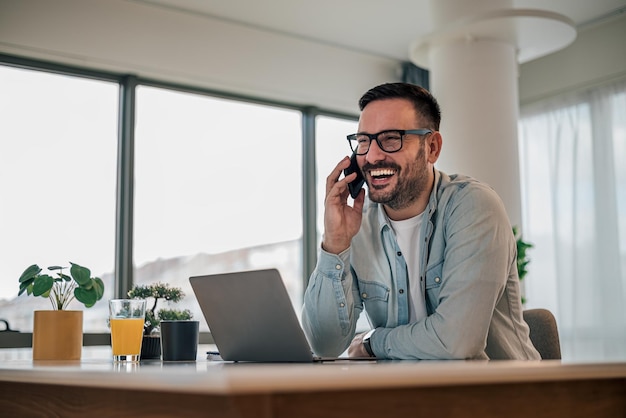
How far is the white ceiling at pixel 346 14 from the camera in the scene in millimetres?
4641

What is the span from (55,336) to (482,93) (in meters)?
2.83

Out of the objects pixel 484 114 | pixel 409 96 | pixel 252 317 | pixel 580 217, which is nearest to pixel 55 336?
pixel 252 317

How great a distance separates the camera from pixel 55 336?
2123 millimetres

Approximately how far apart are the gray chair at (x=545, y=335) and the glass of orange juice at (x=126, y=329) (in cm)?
103

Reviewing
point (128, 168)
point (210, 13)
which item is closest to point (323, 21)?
point (210, 13)

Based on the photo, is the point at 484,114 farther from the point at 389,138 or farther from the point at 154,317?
the point at 154,317

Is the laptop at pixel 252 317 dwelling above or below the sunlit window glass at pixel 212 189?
below

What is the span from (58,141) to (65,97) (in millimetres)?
268

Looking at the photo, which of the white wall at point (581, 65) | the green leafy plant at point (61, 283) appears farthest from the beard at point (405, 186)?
the white wall at point (581, 65)

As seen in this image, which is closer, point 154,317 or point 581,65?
point 154,317

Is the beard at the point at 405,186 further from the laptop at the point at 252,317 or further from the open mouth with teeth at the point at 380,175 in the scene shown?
the laptop at the point at 252,317

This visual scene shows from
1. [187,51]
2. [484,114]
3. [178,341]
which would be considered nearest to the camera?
[178,341]

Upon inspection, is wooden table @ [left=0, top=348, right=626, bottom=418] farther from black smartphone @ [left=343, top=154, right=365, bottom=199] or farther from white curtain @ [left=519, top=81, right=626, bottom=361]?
white curtain @ [left=519, top=81, right=626, bottom=361]

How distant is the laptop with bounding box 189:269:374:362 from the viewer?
1.51m
